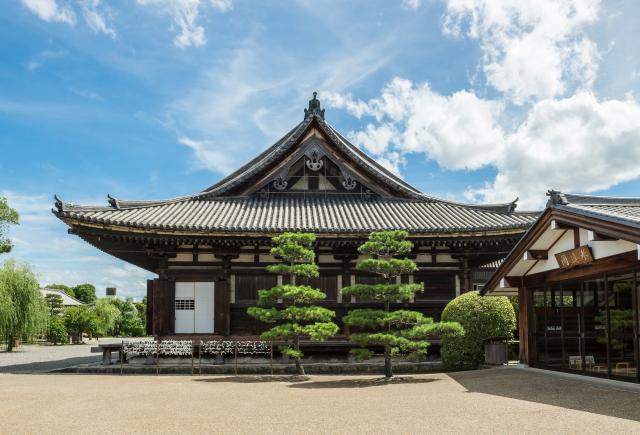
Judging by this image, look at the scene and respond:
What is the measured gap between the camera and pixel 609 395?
35.5ft

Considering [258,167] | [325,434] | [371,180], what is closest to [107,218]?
[258,167]

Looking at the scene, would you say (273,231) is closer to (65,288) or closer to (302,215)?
(302,215)

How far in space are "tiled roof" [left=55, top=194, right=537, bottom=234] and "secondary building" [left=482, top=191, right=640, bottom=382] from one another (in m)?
4.51

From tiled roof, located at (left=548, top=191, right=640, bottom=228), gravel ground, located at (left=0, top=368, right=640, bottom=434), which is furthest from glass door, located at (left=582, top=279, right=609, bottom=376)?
tiled roof, located at (left=548, top=191, right=640, bottom=228)

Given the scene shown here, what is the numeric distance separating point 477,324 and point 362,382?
4579mm

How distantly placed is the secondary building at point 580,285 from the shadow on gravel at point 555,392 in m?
1.09

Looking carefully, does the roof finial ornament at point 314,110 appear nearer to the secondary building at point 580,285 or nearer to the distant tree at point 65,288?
the secondary building at point 580,285

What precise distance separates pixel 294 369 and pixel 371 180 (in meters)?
9.20

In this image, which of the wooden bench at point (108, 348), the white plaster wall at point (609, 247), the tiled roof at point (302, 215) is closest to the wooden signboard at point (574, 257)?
the white plaster wall at point (609, 247)

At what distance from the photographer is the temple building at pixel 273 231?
64.3 ft

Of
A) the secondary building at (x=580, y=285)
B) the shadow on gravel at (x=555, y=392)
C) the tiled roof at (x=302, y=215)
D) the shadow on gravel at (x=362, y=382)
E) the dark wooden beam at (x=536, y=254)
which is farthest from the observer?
the tiled roof at (x=302, y=215)

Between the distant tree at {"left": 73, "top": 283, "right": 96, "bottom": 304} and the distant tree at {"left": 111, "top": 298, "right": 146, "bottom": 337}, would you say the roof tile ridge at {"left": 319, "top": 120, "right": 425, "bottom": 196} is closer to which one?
the distant tree at {"left": 111, "top": 298, "right": 146, "bottom": 337}

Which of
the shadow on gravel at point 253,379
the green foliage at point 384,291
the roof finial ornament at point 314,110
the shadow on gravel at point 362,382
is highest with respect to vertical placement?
the roof finial ornament at point 314,110

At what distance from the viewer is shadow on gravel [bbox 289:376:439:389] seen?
14391mm
